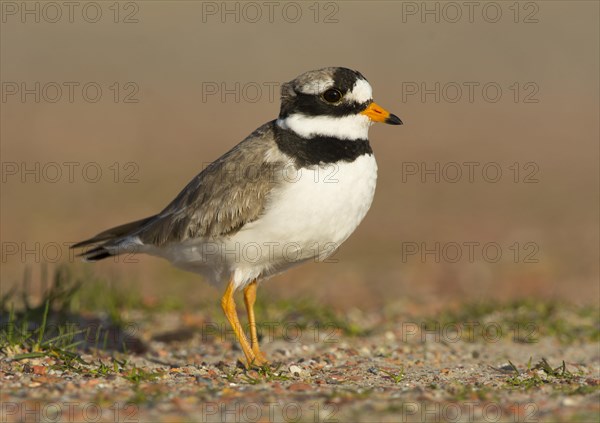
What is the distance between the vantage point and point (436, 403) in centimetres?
464

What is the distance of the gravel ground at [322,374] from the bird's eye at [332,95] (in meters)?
1.78

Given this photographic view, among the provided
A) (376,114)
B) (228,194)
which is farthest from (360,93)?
(228,194)

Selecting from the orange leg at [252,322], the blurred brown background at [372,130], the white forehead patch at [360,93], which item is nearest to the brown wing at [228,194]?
the white forehead patch at [360,93]

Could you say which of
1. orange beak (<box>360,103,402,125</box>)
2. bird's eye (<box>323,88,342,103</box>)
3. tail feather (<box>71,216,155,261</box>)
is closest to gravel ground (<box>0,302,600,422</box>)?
tail feather (<box>71,216,155,261</box>)

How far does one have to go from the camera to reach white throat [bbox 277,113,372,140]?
5.97m

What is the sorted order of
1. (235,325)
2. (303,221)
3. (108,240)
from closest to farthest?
(303,221) → (235,325) → (108,240)

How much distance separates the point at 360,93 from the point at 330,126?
1.04 feet

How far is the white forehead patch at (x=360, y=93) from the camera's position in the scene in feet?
19.8

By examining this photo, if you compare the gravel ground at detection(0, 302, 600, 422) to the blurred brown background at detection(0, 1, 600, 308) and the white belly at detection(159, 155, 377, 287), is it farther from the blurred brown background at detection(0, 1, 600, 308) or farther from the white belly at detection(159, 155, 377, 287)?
the blurred brown background at detection(0, 1, 600, 308)

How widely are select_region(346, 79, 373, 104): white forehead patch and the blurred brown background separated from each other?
341 cm

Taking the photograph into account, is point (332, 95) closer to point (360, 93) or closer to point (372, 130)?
point (360, 93)

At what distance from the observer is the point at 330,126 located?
5.98 meters

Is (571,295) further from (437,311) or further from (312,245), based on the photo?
(312,245)

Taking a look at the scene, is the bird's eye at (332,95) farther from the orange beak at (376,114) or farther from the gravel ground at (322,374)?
the gravel ground at (322,374)
